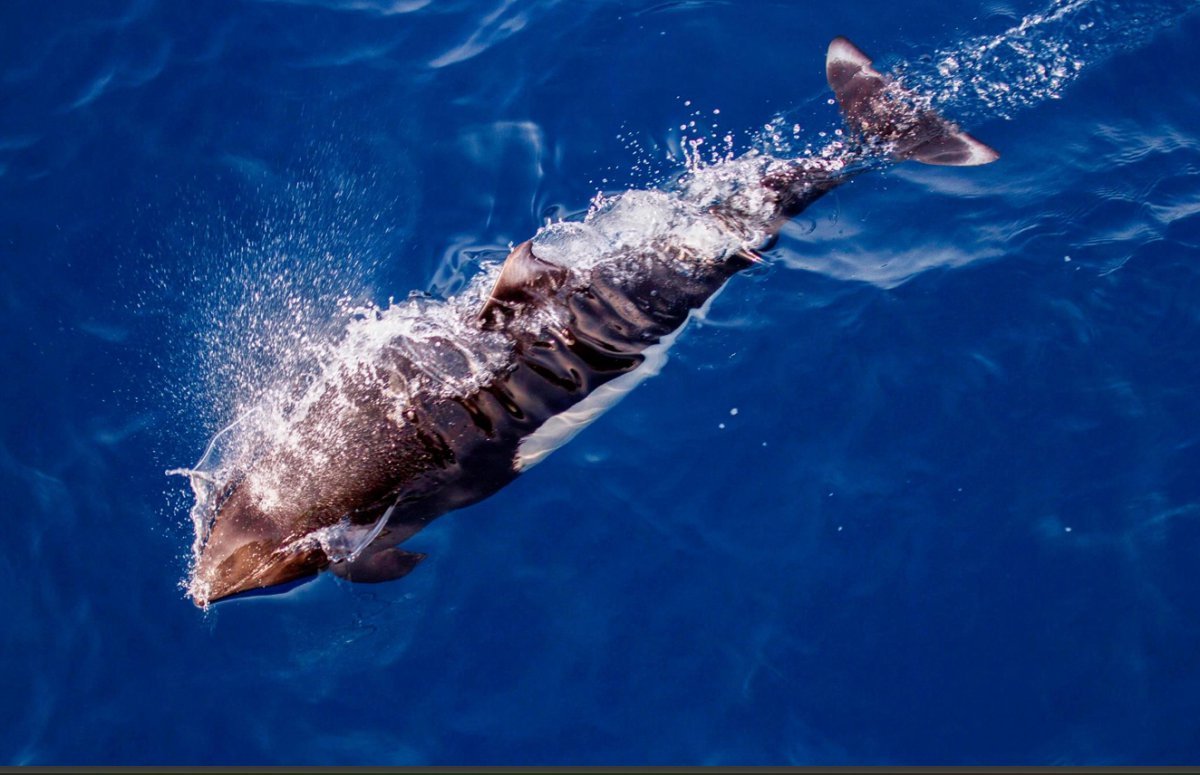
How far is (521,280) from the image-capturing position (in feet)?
23.0

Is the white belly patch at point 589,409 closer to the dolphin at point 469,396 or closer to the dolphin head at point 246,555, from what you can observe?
the dolphin at point 469,396

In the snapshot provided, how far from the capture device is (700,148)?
855cm

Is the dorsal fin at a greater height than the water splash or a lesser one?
greater

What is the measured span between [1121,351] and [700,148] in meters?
4.04

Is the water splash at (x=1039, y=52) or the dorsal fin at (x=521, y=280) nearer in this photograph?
the dorsal fin at (x=521, y=280)

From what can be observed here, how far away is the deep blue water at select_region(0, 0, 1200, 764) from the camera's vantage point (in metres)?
6.95

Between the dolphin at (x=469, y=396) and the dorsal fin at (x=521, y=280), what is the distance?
0.04 feet

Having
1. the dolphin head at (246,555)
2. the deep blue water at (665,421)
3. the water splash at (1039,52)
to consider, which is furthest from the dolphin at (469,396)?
the water splash at (1039,52)

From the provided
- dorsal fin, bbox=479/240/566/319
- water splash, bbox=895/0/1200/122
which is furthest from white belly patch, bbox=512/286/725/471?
water splash, bbox=895/0/1200/122

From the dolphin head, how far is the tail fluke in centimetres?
597

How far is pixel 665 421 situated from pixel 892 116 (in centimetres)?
345

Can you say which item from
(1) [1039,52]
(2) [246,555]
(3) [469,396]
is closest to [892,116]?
(1) [1039,52]

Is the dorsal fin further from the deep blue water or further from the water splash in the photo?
the water splash

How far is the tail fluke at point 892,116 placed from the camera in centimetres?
791
